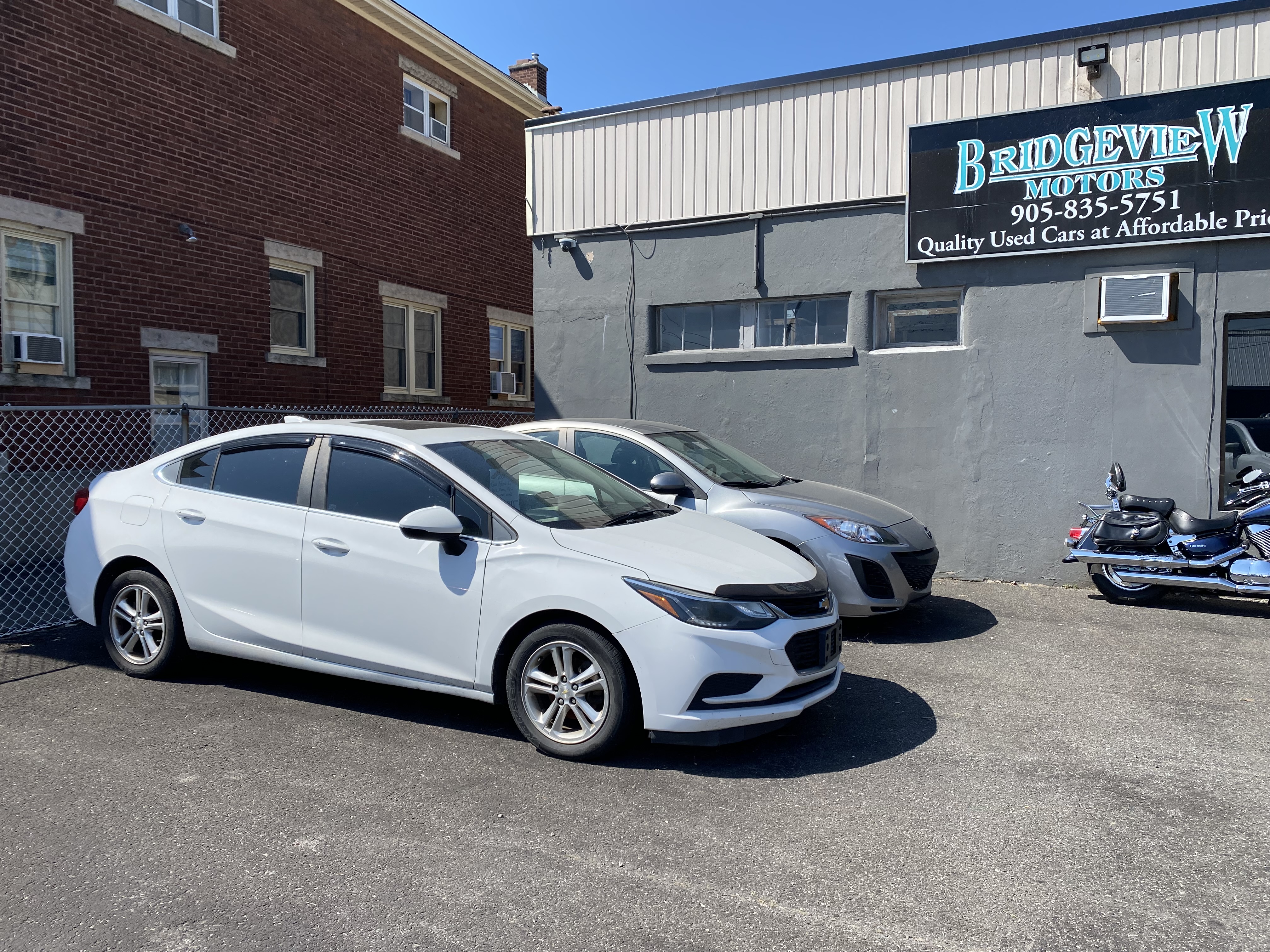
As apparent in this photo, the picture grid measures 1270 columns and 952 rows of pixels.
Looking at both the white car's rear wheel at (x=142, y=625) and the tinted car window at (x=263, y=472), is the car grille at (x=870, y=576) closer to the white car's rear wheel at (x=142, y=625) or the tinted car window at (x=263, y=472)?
the tinted car window at (x=263, y=472)

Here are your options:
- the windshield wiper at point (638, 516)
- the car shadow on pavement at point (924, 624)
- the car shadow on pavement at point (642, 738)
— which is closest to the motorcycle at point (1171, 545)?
the car shadow on pavement at point (924, 624)

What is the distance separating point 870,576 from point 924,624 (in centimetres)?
92

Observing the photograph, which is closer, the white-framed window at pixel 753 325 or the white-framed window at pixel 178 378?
the white-framed window at pixel 753 325

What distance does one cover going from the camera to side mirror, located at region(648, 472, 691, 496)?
6766mm

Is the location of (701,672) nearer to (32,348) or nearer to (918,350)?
(918,350)

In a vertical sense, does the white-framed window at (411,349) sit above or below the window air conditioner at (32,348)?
above

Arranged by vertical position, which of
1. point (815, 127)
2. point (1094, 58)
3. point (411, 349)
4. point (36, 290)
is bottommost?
point (411, 349)

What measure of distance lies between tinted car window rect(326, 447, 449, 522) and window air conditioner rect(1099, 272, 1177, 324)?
670cm

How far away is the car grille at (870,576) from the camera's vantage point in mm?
6754

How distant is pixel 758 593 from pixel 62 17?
33.1 ft

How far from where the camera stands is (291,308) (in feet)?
42.9

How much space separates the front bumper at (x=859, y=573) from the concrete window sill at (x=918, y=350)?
3.32 metres

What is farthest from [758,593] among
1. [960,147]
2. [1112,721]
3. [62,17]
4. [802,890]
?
[62,17]

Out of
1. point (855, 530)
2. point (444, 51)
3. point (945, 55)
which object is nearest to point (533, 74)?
point (444, 51)
